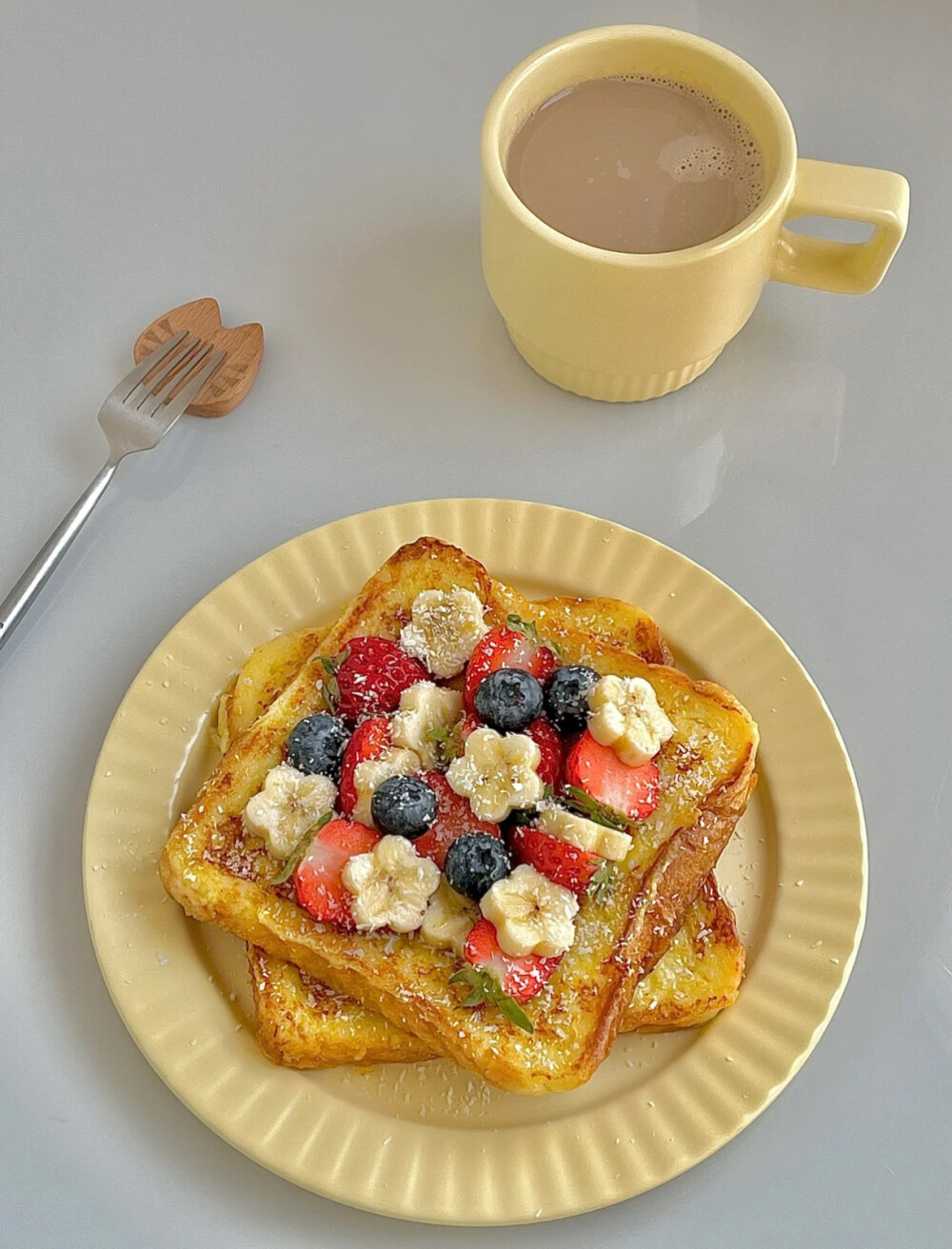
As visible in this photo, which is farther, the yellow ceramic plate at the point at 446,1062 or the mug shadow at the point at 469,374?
the mug shadow at the point at 469,374

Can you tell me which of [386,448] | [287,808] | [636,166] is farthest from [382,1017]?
[636,166]

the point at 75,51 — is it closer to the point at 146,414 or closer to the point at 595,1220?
the point at 146,414

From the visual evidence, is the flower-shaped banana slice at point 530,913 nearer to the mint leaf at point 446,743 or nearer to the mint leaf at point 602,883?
the mint leaf at point 602,883

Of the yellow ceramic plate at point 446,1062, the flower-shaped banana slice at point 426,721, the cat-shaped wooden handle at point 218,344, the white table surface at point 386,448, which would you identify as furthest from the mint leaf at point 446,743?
the cat-shaped wooden handle at point 218,344

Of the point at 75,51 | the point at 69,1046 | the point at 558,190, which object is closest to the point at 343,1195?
the point at 69,1046

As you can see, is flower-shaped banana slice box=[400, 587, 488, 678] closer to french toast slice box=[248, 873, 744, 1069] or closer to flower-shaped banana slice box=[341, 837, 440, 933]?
flower-shaped banana slice box=[341, 837, 440, 933]
